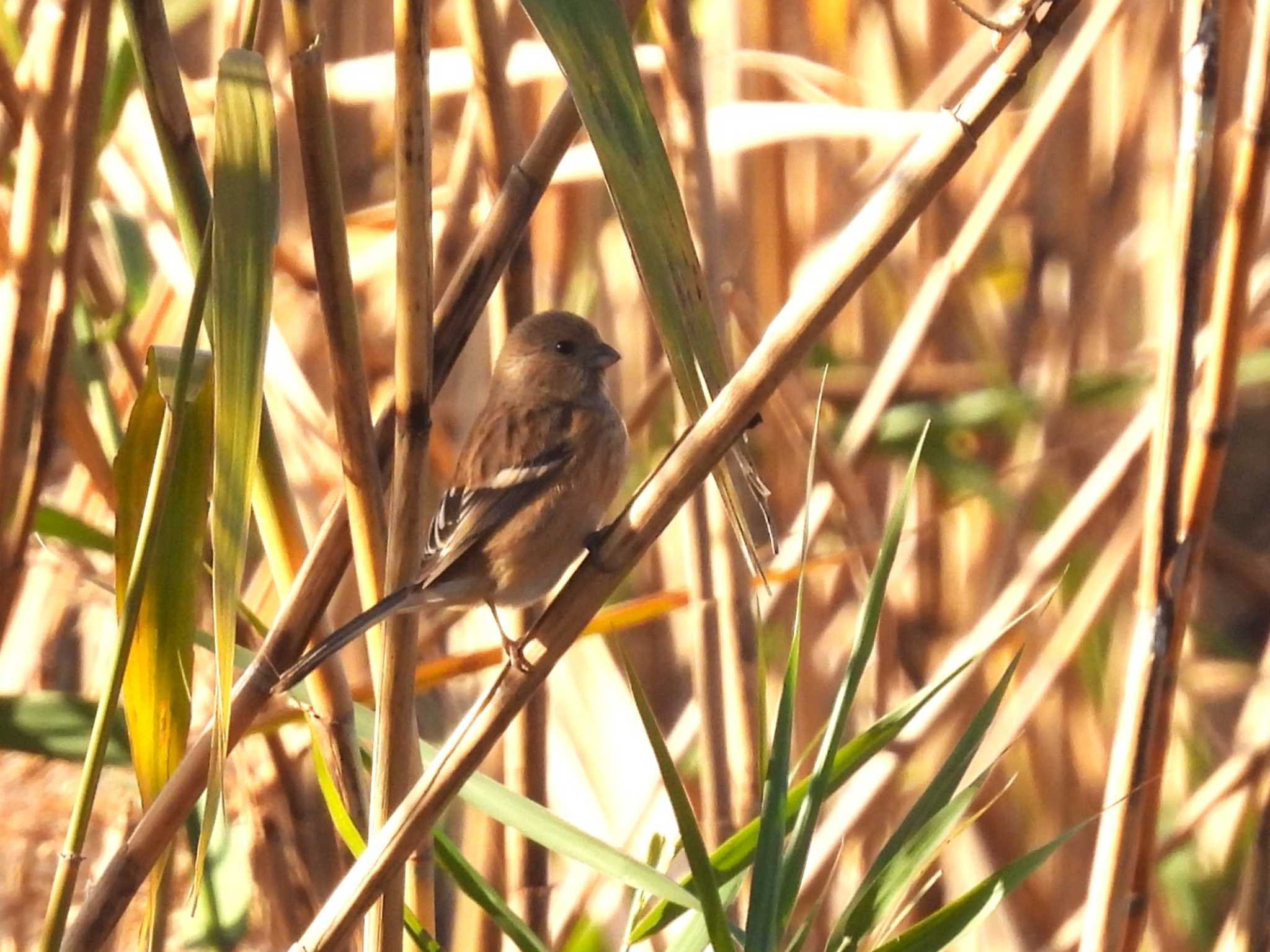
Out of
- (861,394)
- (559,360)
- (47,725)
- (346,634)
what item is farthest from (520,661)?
(861,394)

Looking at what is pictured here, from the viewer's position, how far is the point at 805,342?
0.90 metres

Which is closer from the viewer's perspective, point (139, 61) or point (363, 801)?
point (139, 61)

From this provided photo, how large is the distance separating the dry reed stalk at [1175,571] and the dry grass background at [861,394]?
54 centimetres

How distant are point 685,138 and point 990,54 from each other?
0.72 m

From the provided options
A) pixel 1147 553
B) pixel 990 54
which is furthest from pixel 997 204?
pixel 1147 553

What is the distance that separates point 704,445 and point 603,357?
44.9 inches

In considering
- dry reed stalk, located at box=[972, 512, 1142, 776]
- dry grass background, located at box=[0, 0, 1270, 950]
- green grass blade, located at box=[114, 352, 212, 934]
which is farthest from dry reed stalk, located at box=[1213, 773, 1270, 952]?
green grass blade, located at box=[114, 352, 212, 934]

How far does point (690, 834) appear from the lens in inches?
43.1

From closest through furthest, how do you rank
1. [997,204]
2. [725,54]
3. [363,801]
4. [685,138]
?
[363,801]
[685,138]
[997,204]
[725,54]

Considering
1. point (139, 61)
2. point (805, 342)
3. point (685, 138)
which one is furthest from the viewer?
point (685, 138)

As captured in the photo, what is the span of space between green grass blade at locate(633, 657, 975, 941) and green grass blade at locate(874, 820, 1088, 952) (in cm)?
13

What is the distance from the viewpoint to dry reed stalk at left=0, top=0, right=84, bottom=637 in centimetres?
131

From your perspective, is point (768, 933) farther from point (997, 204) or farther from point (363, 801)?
point (997, 204)

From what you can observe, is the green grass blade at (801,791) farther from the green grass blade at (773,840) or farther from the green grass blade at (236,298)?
the green grass blade at (236,298)
